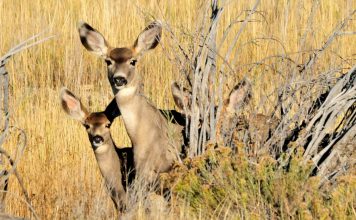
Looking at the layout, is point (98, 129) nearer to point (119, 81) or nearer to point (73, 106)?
point (119, 81)

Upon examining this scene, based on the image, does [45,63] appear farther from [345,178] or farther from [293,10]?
[345,178]

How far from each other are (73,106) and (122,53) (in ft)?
2.14

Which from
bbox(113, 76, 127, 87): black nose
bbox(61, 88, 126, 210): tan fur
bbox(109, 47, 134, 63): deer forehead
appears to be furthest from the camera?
bbox(109, 47, 134, 63): deer forehead

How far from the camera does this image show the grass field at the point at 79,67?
896 cm

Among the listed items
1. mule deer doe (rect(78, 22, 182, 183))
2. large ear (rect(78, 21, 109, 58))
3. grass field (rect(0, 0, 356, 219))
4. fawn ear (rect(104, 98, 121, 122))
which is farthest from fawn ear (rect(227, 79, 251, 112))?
large ear (rect(78, 21, 109, 58))

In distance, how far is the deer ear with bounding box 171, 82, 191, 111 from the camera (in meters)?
8.07

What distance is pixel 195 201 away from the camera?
7.29 metres

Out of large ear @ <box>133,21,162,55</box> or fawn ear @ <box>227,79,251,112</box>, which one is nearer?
fawn ear @ <box>227,79,251,112</box>

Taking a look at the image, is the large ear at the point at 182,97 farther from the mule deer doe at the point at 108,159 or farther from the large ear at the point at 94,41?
the large ear at the point at 94,41

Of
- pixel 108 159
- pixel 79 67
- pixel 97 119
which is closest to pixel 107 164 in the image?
pixel 108 159

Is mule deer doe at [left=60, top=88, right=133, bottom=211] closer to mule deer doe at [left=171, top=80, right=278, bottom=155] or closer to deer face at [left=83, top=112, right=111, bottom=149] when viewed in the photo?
deer face at [left=83, top=112, right=111, bottom=149]

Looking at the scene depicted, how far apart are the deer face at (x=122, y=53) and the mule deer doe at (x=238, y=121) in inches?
15.4

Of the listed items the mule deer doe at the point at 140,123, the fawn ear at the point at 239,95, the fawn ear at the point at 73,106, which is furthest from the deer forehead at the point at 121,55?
the fawn ear at the point at 239,95

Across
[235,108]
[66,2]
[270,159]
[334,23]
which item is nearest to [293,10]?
[334,23]
